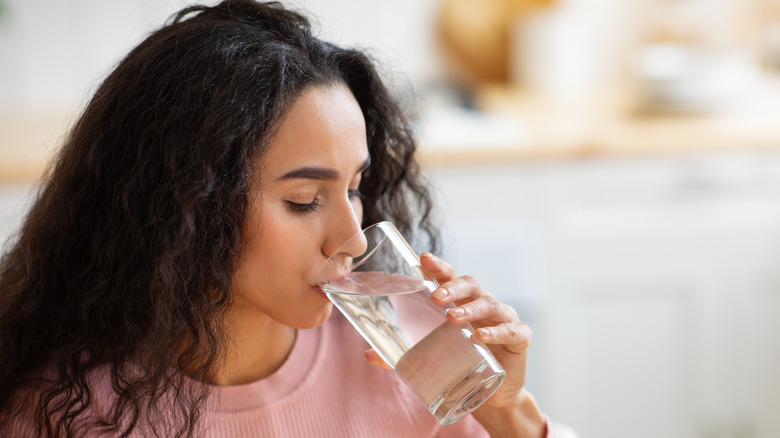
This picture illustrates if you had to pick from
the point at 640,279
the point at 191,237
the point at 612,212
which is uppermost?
the point at 191,237

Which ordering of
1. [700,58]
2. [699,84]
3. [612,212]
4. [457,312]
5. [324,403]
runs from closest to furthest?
[457,312], [324,403], [612,212], [699,84], [700,58]

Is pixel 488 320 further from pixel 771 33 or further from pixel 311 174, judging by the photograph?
pixel 771 33

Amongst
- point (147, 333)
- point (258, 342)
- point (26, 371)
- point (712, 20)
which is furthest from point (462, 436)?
point (712, 20)

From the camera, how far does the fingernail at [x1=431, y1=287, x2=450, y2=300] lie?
2.66 ft

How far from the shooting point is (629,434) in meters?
2.20

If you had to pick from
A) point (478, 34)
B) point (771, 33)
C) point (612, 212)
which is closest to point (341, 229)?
point (612, 212)

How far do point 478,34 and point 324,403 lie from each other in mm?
1813

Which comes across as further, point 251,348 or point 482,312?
point 251,348

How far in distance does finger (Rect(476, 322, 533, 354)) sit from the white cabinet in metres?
1.08

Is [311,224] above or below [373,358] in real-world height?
above

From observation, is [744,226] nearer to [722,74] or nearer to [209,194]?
[722,74]

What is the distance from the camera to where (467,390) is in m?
0.82

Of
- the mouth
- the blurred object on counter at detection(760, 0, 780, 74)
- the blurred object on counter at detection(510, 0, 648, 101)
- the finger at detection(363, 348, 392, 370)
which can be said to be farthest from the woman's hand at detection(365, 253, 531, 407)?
the blurred object on counter at detection(760, 0, 780, 74)

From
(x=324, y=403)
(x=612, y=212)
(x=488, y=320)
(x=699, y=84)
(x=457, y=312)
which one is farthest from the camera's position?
(x=699, y=84)
